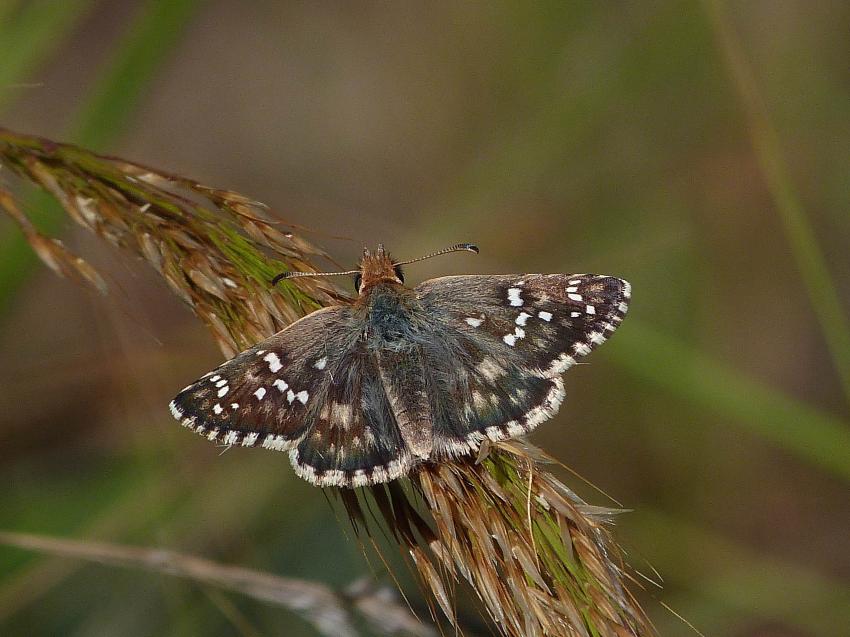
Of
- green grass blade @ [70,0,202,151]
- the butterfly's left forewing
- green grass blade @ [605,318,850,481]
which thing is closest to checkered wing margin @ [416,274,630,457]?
the butterfly's left forewing

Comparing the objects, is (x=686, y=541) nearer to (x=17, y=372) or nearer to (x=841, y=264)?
(x=841, y=264)

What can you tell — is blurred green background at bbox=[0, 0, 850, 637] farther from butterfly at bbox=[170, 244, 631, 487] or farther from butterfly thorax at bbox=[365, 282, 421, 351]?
butterfly thorax at bbox=[365, 282, 421, 351]

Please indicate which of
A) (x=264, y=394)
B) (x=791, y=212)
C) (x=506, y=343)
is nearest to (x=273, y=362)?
(x=264, y=394)

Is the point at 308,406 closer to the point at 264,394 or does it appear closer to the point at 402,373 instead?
the point at 264,394

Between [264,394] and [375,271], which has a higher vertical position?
[375,271]

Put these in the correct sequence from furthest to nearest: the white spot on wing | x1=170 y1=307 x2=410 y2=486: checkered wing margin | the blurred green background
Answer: the blurred green background → the white spot on wing → x1=170 y1=307 x2=410 y2=486: checkered wing margin

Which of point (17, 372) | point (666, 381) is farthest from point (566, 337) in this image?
point (17, 372)

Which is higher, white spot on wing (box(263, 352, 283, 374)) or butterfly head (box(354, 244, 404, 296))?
butterfly head (box(354, 244, 404, 296))

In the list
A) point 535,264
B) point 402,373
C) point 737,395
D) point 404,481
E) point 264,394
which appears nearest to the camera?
point 404,481
